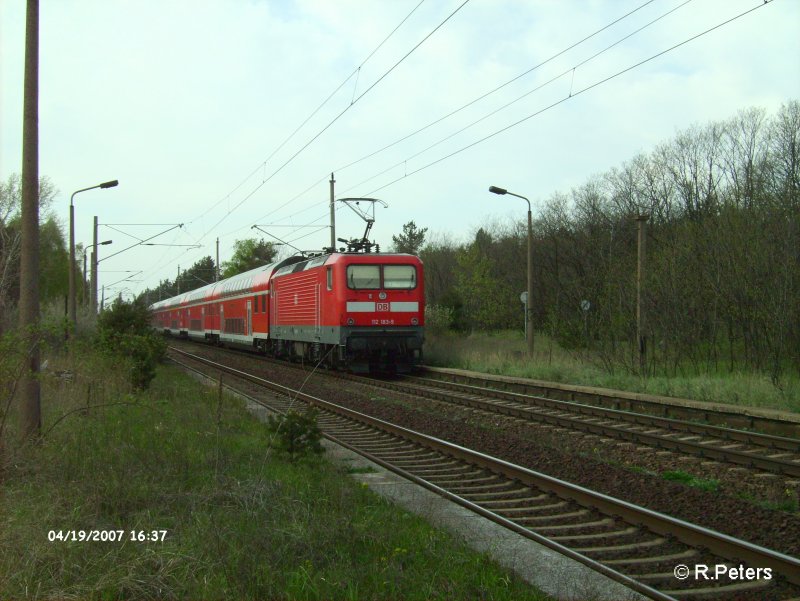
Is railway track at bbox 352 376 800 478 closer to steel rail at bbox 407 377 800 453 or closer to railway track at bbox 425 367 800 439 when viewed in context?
steel rail at bbox 407 377 800 453

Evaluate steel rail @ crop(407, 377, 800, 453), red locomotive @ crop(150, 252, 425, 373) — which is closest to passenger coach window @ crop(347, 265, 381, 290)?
red locomotive @ crop(150, 252, 425, 373)

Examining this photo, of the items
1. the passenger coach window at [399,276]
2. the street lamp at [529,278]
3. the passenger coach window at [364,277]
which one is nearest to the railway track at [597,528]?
the passenger coach window at [364,277]

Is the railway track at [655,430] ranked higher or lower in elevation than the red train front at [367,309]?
lower

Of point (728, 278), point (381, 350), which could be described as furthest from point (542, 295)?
point (728, 278)

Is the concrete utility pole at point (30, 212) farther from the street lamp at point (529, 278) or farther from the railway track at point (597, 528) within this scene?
the street lamp at point (529, 278)

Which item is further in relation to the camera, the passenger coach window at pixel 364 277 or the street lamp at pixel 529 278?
the street lamp at pixel 529 278

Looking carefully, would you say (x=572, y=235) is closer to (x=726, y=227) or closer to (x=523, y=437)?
(x=726, y=227)

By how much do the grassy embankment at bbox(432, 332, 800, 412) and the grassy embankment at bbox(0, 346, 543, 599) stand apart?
27.1 feet

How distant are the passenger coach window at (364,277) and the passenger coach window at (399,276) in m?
0.24

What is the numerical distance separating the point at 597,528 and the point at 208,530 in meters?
3.16

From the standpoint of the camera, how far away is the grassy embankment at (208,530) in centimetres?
462

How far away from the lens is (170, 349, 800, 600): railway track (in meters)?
4.94

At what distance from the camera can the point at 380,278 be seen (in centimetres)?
2095

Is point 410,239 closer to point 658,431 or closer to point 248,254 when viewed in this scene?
point 248,254
